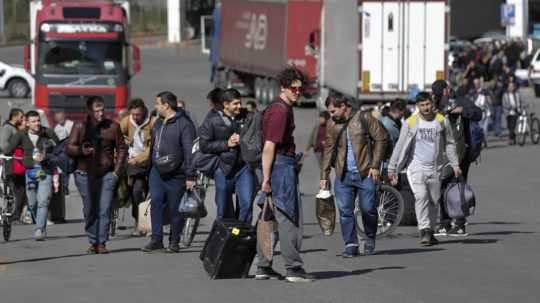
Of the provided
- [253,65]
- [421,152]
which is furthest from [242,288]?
[253,65]

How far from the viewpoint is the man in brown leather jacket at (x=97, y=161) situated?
14133 millimetres

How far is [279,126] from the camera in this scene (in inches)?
443

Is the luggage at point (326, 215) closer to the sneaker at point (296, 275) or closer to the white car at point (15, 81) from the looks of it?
the sneaker at point (296, 275)

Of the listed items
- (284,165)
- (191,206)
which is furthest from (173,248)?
(284,165)

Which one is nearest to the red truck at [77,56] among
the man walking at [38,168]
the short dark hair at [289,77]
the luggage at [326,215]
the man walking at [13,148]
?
the man walking at [13,148]

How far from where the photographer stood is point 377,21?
32250 millimetres

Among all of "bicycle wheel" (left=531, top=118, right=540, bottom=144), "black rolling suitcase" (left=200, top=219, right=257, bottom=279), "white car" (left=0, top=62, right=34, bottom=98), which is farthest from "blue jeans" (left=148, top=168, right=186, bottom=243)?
"white car" (left=0, top=62, right=34, bottom=98)

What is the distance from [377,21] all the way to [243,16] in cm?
1506

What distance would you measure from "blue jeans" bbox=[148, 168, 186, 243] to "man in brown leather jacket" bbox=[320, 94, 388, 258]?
159cm

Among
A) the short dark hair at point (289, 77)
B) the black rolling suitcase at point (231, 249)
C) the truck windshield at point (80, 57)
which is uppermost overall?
the truck windshield at point (80, 57)

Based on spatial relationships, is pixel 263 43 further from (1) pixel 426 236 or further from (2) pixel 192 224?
(1) pixel 426 236

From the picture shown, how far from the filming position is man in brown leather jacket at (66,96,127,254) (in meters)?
14.1

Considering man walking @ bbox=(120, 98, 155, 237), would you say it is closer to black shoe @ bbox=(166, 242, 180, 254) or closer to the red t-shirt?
black shoe @ bbox=(166, 242, 180, 254)

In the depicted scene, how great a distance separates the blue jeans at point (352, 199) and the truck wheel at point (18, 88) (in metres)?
35.7
